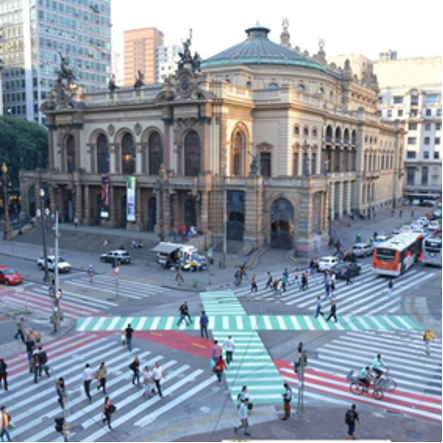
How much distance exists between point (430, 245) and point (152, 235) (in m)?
29.3

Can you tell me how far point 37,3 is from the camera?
102 metres

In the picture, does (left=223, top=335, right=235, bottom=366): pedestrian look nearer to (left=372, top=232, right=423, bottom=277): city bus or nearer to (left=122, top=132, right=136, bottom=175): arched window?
(left=372, top=232, right=423, bottom=277): city bus

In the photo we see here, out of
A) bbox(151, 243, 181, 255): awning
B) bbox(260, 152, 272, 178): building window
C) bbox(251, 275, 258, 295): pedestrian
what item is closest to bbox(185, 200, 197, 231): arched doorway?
bbox(260, 152, 272, 178): building window

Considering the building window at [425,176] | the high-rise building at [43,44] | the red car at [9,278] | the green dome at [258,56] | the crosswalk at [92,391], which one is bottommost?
the crosswalk at [92,391]

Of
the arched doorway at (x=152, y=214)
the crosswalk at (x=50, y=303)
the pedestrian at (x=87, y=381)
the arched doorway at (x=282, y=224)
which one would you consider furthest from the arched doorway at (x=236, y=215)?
the pedestrian at (x=87, y=381)

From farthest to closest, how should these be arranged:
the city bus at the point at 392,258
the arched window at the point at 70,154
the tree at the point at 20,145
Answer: the tree at the point at 20,145 < the arched window at the point at 70,154 < the city bus at the point at 392,258

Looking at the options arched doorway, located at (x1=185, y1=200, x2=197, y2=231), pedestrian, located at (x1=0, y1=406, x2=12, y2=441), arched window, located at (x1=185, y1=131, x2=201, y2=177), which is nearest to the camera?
pedestrian, located at (x1=0, y1=406, x2=12, y2=441)

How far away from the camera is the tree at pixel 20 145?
7994 centimetres

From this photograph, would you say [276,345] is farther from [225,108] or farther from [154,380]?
[225,108]

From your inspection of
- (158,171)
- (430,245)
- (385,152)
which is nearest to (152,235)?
(158,171)

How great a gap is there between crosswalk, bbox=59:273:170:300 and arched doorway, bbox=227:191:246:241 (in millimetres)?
15609

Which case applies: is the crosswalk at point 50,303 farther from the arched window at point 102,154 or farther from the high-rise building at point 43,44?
the high-rise building at point 43,44

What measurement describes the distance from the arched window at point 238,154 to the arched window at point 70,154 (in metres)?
23.0

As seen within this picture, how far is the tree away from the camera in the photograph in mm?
79938
